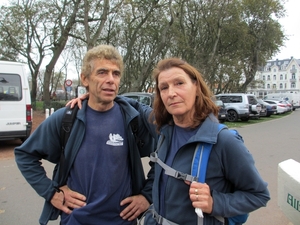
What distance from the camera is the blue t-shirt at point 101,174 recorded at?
1734 millimetres

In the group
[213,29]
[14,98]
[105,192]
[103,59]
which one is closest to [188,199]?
[105,192]

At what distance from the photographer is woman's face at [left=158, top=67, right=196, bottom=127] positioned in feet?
4.89

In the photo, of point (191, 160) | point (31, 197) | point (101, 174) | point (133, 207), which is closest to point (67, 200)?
point (101, 174)

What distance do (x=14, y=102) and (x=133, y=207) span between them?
7.30 m

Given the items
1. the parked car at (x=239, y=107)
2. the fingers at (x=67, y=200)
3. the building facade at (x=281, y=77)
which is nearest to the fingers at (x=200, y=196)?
the fingers at (x=67, y=200)

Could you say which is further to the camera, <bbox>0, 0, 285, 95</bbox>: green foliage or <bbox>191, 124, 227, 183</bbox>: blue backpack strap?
<bbox>0, 0, 285, 95</bbox>: green foliage

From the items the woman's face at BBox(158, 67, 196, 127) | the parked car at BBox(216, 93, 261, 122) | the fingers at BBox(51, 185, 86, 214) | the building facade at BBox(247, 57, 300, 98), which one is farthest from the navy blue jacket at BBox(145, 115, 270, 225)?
the building facade at BBox(247, 57, 300, 98)

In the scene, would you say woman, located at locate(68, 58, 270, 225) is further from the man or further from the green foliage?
the green foliage

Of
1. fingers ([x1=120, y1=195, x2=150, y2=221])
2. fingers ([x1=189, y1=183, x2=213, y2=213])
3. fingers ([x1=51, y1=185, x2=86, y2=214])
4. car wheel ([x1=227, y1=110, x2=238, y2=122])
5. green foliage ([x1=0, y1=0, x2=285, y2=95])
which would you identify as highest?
green foliage ([x1=0, y1=0, x2=285, y2=95])

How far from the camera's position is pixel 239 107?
18141 mm

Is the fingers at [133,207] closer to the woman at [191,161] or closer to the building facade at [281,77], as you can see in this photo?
the woman at [191,161]

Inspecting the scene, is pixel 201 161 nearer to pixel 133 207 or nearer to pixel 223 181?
pixel 223 181

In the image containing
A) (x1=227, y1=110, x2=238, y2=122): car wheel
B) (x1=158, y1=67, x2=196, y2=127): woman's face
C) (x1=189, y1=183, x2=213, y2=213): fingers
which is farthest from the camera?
(x1=227, y1=110, x2=238, y2=122): car wheel

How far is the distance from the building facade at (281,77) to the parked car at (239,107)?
74558mm
